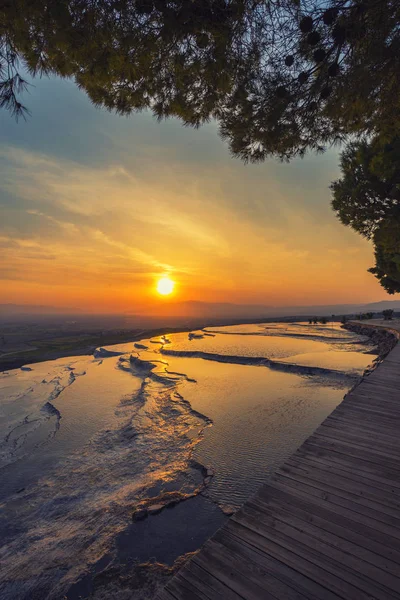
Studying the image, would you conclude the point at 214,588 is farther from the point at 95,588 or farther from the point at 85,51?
the point at 85,51

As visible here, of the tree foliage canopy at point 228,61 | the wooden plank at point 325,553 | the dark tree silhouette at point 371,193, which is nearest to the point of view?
the wooden plank at point 325,553

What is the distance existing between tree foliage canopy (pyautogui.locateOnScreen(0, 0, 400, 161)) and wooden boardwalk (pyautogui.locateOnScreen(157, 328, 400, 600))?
7441mm

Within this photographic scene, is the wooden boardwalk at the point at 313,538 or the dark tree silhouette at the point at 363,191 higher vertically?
the dark tree silhouette at the point at 363,191

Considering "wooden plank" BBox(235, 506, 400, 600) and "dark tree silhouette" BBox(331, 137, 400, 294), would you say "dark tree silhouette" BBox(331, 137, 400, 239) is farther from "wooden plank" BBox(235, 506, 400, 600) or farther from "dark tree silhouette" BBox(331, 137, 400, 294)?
"wooden plank" BBox(235, 506, 400, 600)

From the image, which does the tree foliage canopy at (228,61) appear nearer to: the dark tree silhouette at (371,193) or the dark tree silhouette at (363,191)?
the dark tree silhouette at (371,193)

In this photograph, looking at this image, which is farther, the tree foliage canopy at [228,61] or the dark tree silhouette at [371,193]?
the dark tree silhouette at [371,193]

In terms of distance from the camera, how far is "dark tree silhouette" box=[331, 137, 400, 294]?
14062mm

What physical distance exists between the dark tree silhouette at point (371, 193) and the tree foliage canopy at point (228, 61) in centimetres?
770

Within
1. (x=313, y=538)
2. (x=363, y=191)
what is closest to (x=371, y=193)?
(x=363, y=191)

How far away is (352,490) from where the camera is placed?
4.08 meters

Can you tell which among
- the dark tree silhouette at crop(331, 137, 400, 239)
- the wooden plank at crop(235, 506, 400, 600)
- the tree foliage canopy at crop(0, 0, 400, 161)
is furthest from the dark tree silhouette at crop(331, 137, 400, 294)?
the wooden plank at crop(235, 506, 400, 600)

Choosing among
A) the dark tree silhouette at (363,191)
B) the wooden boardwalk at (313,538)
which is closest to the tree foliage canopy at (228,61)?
the wooden boardwalk at (313,538)

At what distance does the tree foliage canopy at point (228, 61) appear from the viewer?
4883mm

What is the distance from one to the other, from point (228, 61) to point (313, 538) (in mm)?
8954
